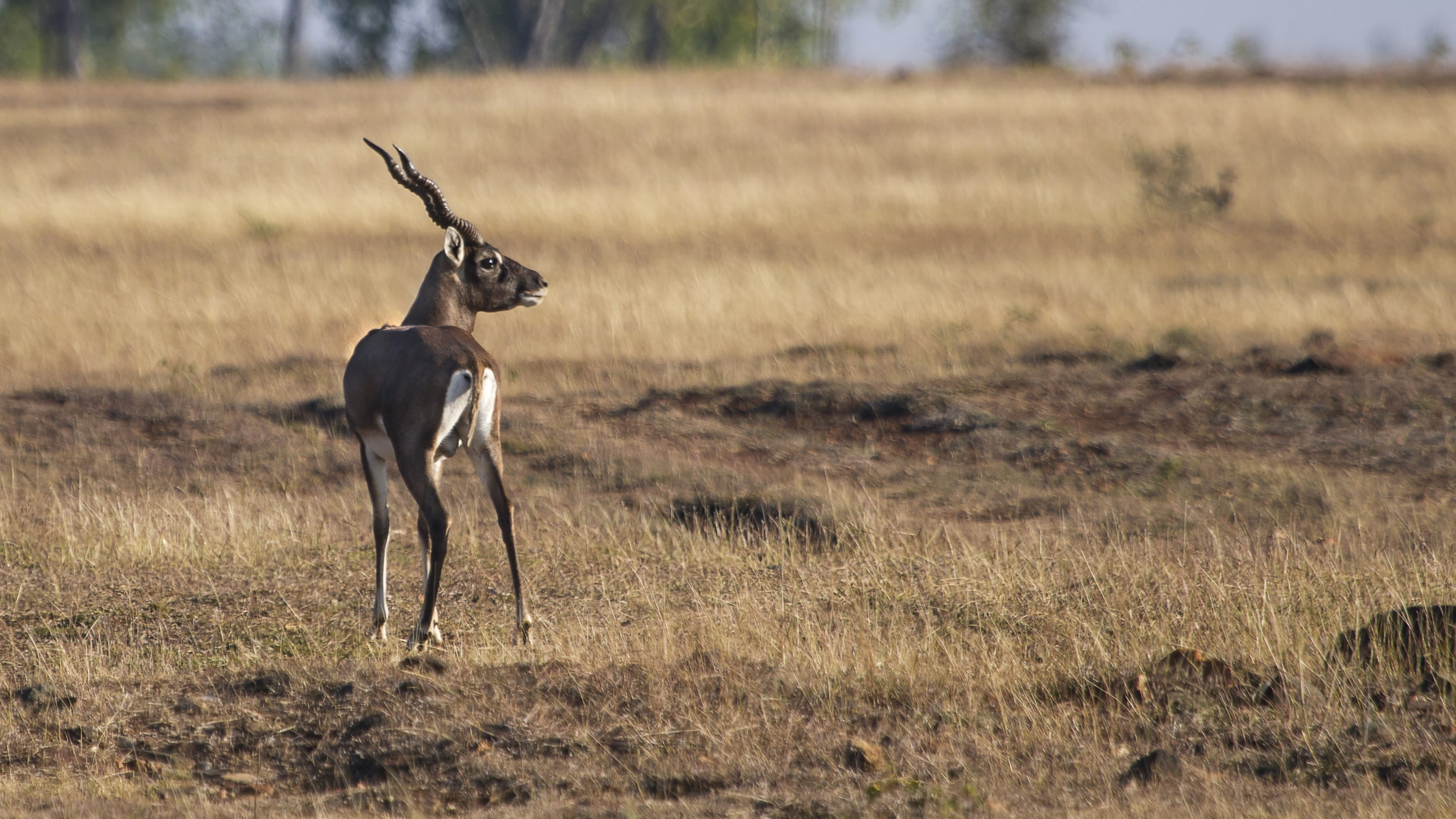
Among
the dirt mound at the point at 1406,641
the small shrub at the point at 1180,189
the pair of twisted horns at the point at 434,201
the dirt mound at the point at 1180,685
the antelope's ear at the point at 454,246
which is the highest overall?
the small shrub at the point at 1180,189

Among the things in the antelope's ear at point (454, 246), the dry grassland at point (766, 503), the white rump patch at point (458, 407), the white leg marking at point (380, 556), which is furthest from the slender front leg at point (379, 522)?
the antelope's ear at point (454, 246)

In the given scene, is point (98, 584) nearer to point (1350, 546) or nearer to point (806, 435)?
point (806, 435)

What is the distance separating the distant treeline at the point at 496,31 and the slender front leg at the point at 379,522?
150ft

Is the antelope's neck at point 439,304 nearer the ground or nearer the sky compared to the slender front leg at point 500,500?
nearer the sky

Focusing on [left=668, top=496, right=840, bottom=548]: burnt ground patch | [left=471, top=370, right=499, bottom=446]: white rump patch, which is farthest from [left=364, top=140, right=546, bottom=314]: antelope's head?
[left=668, top=496, right=840, bottom=548]: burnt ground patch

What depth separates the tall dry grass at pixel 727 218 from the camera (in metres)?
15.7

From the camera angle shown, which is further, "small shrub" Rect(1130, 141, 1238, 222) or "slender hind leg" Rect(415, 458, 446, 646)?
"small shrub" Rect(1130, 141, 1238, 222)

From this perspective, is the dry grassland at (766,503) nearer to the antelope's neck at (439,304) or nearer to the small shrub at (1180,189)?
the small shrub at (1180,189)

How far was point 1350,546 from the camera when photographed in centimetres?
823

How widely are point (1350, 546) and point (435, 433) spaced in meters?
5.20

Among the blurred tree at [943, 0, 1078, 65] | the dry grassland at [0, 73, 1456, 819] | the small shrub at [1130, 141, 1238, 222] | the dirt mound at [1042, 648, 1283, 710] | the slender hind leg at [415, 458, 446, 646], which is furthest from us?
the blurred tree at [943, 0, 1078, 65]

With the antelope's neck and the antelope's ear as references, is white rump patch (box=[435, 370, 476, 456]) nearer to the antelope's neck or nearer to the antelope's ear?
the antelope's neck

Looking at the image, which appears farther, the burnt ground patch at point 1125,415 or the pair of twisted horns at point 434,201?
the burnt ground patch at point 1125,415

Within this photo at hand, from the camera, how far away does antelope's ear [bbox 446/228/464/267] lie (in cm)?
786
